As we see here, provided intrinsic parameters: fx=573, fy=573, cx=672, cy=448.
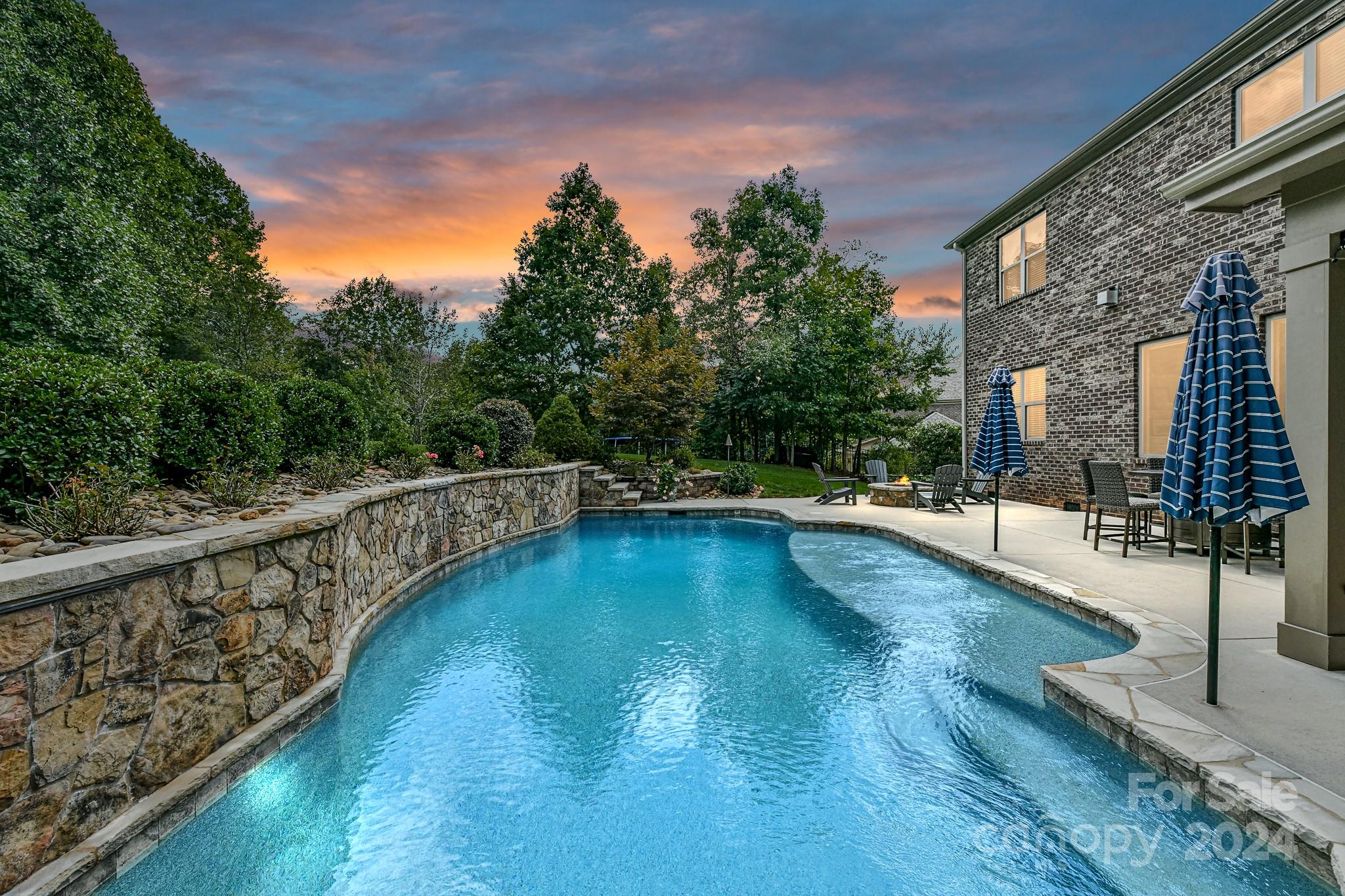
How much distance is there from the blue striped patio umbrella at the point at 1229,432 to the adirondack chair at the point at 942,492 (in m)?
8.80

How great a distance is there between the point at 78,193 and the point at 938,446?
65.5 feet

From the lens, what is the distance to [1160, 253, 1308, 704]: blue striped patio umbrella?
9.17 ft

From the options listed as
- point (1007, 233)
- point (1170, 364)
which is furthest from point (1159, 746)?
point (1007, 233)

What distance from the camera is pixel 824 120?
1295 cm

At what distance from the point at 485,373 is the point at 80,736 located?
23876 mm

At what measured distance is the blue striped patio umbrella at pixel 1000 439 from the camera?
6977mm

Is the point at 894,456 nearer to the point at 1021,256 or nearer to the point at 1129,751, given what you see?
the point at 1021,256

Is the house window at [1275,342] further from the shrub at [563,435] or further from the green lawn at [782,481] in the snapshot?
the shrub at [563,435]

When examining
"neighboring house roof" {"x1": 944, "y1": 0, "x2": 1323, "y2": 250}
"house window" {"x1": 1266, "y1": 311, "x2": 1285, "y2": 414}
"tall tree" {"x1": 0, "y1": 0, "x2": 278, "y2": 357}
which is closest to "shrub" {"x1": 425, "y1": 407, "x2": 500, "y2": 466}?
"tall tree" {"x1": 0, "y1": 0, "x2": 278, "y2": 357}

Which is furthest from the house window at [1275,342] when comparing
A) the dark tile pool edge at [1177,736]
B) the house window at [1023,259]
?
the dark tile pool edge at [1177,736]

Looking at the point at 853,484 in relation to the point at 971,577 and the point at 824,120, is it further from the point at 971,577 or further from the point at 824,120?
the point at 824,120

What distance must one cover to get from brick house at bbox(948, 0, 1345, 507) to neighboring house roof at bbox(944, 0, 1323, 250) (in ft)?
0.06

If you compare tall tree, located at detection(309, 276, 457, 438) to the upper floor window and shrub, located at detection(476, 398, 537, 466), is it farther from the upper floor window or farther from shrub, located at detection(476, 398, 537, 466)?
the upper floor window

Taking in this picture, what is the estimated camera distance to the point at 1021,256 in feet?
40.3
